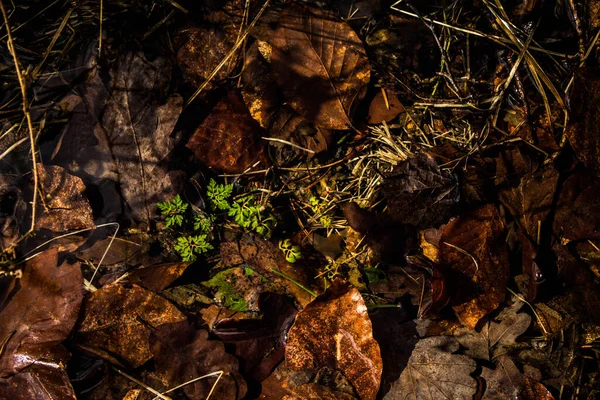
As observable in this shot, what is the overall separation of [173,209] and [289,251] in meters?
0.85

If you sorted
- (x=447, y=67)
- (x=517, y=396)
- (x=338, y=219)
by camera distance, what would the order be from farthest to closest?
(x=338, y=219)
(x=447, y=67)
(x=517, y=396)

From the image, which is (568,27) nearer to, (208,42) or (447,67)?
(447,67)

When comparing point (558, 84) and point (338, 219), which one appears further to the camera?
point (338, 219)

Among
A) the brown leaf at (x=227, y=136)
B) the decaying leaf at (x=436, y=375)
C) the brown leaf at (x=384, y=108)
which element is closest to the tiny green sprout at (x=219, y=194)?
the brown leaf at (x=227, y=136)

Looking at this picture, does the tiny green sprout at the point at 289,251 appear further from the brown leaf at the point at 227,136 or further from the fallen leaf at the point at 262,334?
the brown leaf at the point at 227,136

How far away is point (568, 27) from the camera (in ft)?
9.47

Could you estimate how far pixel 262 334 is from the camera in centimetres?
290

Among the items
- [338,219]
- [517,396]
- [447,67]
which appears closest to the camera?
[517,396]

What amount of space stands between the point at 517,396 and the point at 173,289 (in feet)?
7.79

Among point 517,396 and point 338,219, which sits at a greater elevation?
point 338,219

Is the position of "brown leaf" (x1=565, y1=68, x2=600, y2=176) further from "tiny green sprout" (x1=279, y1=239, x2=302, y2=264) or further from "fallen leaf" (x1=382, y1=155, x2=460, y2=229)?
"tiny green sprout" (x1=279, y1=239, x2=302, y2=264)

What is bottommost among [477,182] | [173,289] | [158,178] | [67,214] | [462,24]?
[173,289]

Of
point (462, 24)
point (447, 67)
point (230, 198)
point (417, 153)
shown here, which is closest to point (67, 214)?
point (230, 198)

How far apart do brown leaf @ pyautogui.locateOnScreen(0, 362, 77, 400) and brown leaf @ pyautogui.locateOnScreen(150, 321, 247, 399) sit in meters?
0.57
